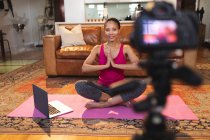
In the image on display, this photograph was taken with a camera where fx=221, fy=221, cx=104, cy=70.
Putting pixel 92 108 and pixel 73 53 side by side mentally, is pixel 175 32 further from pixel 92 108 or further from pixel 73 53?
pixel 73 53

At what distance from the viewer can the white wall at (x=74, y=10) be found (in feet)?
16.1

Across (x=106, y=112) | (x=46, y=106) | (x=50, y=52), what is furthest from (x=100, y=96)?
(x=50, y=52)

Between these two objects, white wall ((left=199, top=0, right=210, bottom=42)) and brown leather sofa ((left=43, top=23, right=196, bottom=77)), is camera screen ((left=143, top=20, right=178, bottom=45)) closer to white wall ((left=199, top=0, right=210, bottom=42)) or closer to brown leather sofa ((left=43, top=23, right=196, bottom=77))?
brown leather sofa ((left=43, top=23, right=196, bottom=77))

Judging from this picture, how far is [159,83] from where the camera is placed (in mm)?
523

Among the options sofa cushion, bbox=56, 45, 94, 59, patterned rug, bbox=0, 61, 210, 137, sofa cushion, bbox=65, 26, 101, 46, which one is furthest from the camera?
sofa cushion, bbox=65, 26, 101, 46

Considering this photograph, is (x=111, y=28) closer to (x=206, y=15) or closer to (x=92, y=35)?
(x=92, y=35)

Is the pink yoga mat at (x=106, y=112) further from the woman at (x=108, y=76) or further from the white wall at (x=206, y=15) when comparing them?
the white wall at (x=206, y=15)

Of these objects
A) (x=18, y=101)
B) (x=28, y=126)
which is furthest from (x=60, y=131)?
(x=18, y=101)

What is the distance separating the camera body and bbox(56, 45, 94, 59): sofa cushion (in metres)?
2.55

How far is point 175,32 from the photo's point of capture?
0.49m

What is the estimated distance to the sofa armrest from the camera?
3.12 meters

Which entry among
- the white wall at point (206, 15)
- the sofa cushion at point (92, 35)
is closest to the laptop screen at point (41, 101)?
the sofa cushion at point (92, 35)

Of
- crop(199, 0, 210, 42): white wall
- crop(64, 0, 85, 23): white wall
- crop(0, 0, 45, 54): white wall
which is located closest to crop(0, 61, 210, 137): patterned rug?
crop(64, 0, 85, 23): white wall

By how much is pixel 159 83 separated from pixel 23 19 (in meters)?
7.01
